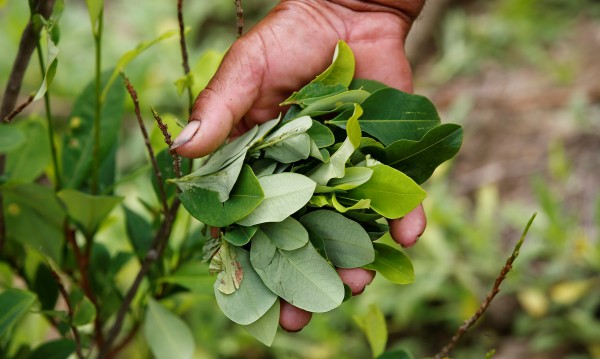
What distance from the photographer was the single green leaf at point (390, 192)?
776 millimetres

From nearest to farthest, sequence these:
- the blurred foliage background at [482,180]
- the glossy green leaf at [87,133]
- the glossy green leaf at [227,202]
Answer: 1. the glossy green leaf at [227,202]
2. the glossy green leaf at [87,133]
3. the blurred foliage background at [482,180]

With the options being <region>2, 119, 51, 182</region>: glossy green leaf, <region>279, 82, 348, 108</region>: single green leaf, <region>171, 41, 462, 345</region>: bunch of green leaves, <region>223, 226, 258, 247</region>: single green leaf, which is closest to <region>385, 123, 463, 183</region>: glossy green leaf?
<region>171, 41, 462, 345</region>: bunch of green leaves

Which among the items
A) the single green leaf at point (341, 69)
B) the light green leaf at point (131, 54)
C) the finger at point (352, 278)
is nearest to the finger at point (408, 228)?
the finger at point (352, 278)

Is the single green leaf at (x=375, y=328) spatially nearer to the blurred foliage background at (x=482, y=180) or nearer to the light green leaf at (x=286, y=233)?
the light green leaf at (x=286, y=233)

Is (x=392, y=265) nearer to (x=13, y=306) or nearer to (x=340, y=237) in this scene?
(x=340, y=237)

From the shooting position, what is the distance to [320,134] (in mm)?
830

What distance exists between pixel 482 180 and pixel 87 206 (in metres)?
1.65

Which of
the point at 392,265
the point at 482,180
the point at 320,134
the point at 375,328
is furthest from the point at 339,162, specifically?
the point at 482,180

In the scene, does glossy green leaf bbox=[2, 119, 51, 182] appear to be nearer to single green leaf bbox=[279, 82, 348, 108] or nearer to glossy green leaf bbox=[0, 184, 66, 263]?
glossy green leaf bbox=[0, 184, 66, 263]

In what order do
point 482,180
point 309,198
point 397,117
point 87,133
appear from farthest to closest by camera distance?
point 482,180, point 87,133, point 397,117, point 309,198

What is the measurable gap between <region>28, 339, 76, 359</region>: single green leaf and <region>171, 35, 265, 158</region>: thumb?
1.20 feet

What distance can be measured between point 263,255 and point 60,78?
2.02 meters

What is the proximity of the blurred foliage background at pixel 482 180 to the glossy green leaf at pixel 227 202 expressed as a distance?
33 centimetres

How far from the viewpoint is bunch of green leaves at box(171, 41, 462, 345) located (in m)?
0.78
